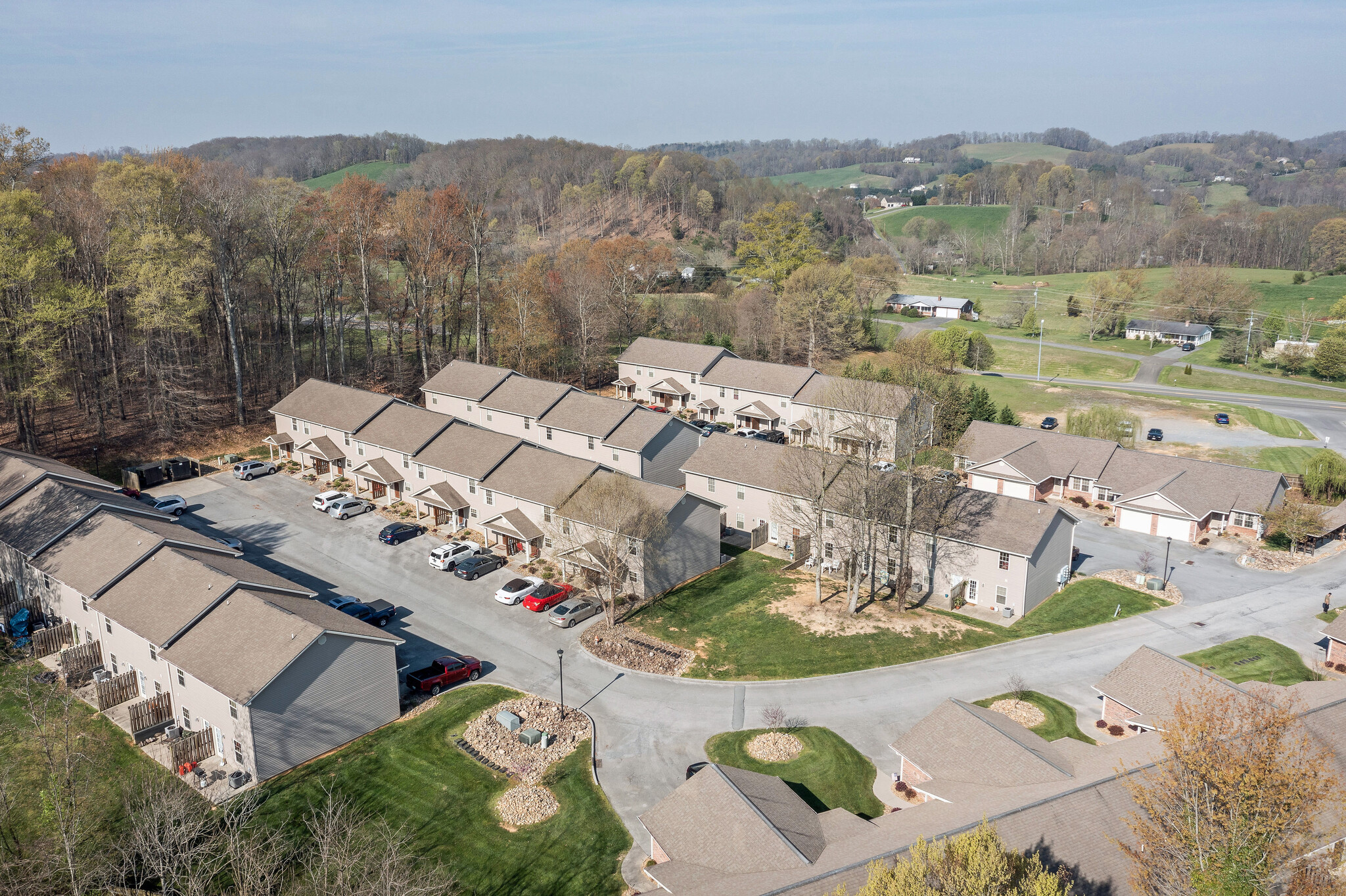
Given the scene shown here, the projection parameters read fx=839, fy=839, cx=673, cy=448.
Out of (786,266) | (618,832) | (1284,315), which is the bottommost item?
(618,832)

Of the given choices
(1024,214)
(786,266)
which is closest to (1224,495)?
(786,266)

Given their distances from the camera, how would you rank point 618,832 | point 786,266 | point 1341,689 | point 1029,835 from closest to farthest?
point 1029,835 < point 618,832 < point 1341,689 < point 786,266

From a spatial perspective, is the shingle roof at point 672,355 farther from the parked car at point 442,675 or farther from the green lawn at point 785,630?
the parked car at point 442,675

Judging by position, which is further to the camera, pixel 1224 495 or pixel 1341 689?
pixel 1224 495

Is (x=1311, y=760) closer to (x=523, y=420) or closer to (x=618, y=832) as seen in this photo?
(x=618, y=832)

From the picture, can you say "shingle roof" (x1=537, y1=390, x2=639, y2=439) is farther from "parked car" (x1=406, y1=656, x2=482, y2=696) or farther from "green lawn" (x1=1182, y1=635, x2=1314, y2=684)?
"green lawn" (x1=1182, y1=635, x2=1314, y2=684)

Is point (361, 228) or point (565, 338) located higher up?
point (361, 228)

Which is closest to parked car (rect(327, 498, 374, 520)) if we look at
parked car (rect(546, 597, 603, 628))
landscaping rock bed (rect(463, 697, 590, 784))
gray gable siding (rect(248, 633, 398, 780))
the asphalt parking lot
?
the asphalt parking lot
